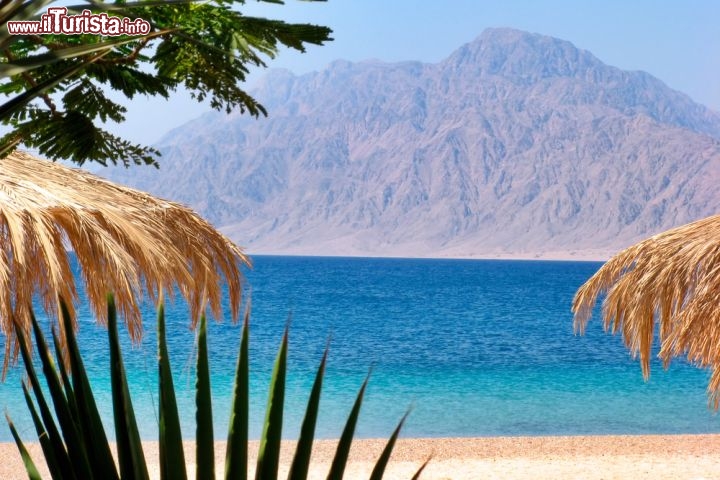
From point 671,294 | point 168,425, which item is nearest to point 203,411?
point 168,425

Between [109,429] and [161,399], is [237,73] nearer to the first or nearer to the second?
[161,399]

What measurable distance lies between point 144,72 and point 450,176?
108 m

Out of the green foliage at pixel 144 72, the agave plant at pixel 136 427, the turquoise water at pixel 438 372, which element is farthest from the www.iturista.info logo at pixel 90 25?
the agave plant at pixel 136 427

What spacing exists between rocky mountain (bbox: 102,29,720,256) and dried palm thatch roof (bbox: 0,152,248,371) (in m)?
87.5

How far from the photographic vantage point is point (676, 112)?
18600 cm

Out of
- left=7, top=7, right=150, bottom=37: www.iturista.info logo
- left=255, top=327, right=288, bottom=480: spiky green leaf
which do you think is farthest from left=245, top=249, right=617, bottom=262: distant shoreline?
left=255, top=327, right=288, bottom=480: spiky green leaf

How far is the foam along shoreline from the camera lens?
27.0 ft

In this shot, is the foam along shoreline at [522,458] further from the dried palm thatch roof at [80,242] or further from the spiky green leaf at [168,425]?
the spiky green leaf at [168,425]

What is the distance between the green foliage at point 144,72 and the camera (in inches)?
73.4

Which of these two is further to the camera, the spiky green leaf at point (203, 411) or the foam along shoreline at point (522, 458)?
the foam along shoreline at point (522, 458)

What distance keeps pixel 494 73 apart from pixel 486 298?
142877 mm

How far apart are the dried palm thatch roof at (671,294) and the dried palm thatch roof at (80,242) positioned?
119 inches

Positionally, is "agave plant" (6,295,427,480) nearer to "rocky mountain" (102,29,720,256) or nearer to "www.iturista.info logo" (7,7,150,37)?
"www.iturista.info logo" (7,7,150,37)

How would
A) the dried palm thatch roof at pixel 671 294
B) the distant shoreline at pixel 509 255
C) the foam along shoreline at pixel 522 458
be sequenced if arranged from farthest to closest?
the distant shoreline at pixel 509 255
the foam along shoreline at pixel 522 458
the dried palm thatch roof at pixel 671 294
